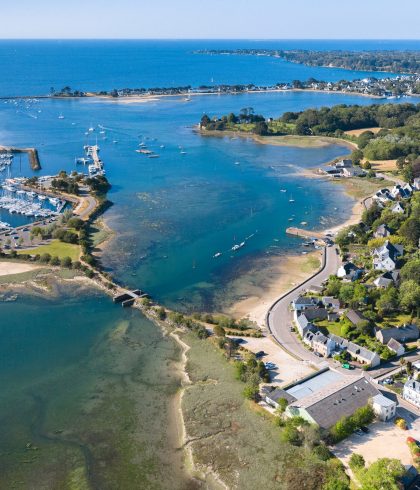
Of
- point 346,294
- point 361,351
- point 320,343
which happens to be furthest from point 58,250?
point 361,351

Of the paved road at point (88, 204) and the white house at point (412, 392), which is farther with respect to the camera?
the paved road at point (88, 204)

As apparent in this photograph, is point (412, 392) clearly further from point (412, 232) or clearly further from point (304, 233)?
point (304, 233)

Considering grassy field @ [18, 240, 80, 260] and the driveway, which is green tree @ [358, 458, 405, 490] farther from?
grassy field @ [18, 240, 80, 260]

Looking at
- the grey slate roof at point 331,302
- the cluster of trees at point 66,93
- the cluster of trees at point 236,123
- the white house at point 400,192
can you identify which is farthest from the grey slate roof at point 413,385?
the cluster of trees at point 66,93

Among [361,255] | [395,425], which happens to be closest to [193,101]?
[361,255]

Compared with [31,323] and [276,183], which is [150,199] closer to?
[276,183]

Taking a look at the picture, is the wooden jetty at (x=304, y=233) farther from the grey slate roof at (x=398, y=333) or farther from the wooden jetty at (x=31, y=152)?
the wooden jetty at (x=31, y=152)
